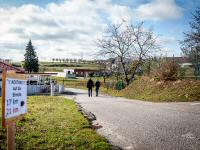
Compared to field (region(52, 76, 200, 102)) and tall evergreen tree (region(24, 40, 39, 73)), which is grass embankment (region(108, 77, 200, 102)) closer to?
field (region(52, 76, 200, 102))

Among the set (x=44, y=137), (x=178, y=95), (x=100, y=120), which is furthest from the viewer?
(x=178, y=95)

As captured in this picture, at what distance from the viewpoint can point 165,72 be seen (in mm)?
31188

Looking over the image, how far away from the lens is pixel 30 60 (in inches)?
3962

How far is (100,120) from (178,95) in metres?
13.1

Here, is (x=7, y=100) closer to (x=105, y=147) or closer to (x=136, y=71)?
(x=105, y=147)

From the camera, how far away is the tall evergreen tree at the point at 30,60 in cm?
9912

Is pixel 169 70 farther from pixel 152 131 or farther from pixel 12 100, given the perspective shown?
pixel 12 100

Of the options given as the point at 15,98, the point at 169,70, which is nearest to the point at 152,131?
the point at 15,98

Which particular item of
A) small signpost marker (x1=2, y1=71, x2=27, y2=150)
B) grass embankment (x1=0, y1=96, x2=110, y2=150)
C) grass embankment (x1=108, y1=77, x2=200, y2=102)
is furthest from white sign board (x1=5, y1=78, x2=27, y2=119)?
grass embankment (x1=108, y1=77, x2=200, y2=102)

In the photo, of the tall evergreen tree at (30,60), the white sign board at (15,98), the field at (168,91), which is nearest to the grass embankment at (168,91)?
the field at (168,91)

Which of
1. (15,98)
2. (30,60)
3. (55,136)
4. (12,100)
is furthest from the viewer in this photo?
(30,60)

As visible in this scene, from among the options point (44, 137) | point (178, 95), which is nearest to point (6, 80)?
point (44, 137)

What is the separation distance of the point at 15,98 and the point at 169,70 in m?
26.1

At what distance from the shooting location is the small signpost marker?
18.5 ft
